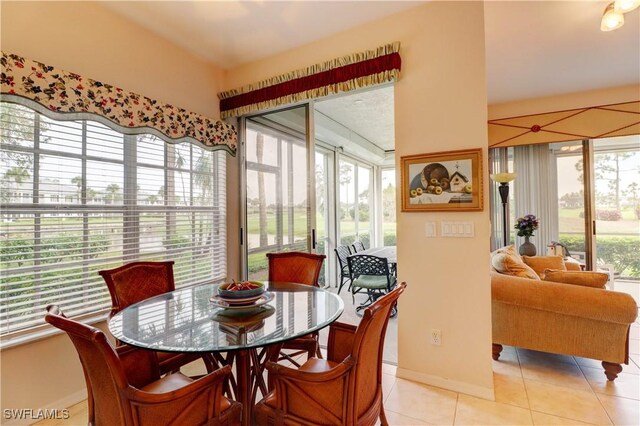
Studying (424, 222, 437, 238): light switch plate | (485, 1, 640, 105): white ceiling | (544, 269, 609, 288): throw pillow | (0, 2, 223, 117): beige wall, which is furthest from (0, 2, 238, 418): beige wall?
(544, 269, 609, 288): throw pillow

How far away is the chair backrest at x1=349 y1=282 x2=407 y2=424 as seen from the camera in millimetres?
1188

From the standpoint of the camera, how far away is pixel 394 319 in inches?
147

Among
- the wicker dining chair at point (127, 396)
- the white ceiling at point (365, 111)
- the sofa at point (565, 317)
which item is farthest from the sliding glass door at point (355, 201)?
the wicker dining chair at point (127, 396)

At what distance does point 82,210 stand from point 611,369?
4069 millimetres

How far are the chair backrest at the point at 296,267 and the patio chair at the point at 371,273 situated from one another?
4.92 feet

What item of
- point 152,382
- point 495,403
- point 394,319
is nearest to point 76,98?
point 152,382

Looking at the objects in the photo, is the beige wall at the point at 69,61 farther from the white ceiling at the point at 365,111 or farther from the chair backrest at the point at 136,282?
the white ceiling at the point at 365,111

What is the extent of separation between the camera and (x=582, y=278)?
250 centimetres

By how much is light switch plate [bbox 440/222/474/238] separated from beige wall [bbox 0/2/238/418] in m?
2.60

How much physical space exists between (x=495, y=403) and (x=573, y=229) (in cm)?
389

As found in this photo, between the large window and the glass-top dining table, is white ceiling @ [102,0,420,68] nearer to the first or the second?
the large window

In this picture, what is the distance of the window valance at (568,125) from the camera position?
4.03m

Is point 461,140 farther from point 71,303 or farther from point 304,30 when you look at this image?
point 71,303

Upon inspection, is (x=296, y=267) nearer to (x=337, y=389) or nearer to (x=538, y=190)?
(x=337, y=389)
